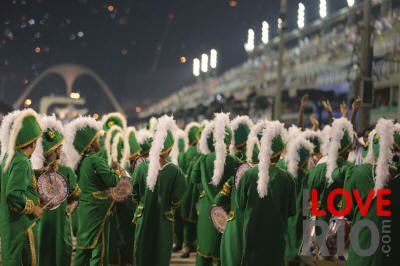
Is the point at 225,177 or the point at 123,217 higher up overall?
the point at 225,177

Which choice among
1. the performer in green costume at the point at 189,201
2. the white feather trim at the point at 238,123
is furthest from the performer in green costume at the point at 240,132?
the performer in green costume at the point at 189,201

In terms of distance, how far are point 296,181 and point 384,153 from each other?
2654 mm

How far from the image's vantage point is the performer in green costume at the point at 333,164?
25.4 ft

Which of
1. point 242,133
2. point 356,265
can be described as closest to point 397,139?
point 356,265

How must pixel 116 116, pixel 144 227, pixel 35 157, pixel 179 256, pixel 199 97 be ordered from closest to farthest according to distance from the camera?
1. pixel 35 157
2. pixel 144 227
3. pixel 179 256
4. pixel 116 116
5. pixel 199 97

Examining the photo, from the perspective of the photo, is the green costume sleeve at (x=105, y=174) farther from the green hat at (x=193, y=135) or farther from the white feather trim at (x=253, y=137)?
the green hat at (x=193, y=135)

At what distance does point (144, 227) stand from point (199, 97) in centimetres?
10354

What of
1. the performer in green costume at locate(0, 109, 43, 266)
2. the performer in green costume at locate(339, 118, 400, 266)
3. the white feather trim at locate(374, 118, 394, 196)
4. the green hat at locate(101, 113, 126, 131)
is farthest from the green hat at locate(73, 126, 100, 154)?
the green hat at locate(101, 113, 126, 131)

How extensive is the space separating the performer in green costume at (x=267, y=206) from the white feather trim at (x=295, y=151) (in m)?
1.74

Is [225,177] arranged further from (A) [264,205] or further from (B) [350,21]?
(B) [350,21]

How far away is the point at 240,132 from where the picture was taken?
833 cm

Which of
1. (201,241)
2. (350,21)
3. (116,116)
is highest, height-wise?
(350,21)

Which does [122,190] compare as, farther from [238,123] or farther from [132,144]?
[238,123]

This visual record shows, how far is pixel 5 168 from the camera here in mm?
5949
